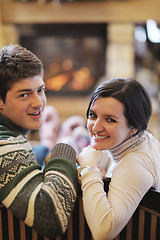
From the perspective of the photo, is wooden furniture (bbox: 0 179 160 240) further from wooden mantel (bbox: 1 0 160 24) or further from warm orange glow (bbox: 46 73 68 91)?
warm orange glow (bbox: 46 73 68 91)

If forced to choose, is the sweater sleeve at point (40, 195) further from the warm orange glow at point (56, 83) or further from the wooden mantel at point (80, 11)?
the warm orange glow at point (56, 83)

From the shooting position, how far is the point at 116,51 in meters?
3.26

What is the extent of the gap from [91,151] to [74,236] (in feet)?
0.88

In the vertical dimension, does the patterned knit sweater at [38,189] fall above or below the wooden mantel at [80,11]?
below

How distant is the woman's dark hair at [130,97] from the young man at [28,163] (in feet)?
0.70

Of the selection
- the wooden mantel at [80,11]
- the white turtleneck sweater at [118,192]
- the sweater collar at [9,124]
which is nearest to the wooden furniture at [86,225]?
the white turtleneck sweater at [118,192]

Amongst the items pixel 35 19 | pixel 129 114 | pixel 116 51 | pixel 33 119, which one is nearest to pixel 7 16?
pixel 35 19

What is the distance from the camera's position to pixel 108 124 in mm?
824

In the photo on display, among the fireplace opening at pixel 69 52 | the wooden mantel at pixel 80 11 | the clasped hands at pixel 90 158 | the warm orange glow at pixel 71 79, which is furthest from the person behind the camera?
the warm orange glow at pixel 71 79

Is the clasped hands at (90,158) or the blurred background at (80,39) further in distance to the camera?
the blurred background at (80,39)

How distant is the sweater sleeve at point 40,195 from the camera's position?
72 centimetres

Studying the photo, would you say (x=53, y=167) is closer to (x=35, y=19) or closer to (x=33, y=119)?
(x=33, y=119)

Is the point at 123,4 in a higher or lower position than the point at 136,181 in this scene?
higher

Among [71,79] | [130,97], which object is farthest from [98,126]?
[71,79]
